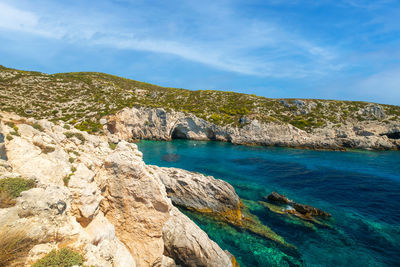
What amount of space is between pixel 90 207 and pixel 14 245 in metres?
2.89

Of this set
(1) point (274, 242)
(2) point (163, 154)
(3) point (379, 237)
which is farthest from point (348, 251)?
(2) point (163, 154)

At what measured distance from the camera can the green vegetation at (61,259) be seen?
4227 mm

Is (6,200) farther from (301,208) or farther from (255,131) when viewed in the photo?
(255,131)

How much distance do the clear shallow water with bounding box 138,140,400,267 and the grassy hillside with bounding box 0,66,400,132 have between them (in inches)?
881

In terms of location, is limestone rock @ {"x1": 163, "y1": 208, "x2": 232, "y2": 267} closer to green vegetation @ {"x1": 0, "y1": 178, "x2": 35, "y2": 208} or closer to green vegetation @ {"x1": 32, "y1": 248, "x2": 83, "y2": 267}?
green vegetation @ {"x1": 32, "y1": 248, "x2": 83, "y2": 267}

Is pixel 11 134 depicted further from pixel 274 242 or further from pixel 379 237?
pixel 379 237

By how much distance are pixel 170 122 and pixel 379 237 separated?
1877 inches

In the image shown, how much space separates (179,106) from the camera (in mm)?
63562

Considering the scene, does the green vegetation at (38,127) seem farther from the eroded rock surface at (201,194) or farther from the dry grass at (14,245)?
the eroded rock surface at (201,194)

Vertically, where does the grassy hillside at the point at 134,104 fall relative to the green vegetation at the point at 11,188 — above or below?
above

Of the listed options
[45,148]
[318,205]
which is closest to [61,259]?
[45,148]

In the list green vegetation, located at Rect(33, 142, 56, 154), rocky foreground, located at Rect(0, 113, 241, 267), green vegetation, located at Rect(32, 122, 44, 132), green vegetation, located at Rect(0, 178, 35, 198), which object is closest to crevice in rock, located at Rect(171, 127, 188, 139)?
rocky foreground, located at Rect(0, 113, 241, 267)

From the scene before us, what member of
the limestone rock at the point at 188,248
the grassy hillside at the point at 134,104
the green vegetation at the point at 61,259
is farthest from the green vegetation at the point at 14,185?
the grassy hillside at the point at 134,104

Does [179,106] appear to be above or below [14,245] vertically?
above
